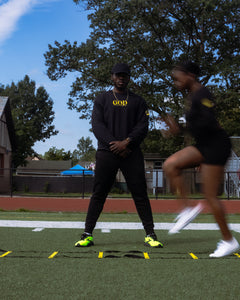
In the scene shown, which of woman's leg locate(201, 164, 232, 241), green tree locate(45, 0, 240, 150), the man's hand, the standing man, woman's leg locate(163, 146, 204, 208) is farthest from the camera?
green tree locate(45, 0, 240, 150)

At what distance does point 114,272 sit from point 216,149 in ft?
4.45

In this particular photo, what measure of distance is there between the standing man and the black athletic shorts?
44.3 inches

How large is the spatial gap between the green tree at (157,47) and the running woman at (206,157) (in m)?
21.1

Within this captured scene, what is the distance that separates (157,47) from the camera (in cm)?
2755

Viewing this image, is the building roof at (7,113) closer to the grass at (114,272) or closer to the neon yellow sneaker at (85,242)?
the grass at (114,272)

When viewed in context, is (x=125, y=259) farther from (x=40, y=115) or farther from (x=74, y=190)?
(x=40, y=115)

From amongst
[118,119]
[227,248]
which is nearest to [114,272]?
[227,248]

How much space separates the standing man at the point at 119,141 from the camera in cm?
446

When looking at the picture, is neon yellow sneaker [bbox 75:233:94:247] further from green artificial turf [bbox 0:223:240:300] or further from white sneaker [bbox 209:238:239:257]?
white sneaker [bbox 209:238:239:257]

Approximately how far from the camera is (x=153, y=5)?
2544cm

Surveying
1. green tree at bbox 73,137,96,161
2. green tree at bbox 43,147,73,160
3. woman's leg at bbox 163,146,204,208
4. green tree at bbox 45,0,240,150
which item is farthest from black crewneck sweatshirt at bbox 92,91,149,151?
green tree at bbox 73,137,96,161

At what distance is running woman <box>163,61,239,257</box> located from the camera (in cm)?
339

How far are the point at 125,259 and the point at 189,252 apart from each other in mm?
837

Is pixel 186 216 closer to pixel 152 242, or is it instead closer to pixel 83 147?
pixel 152 242
